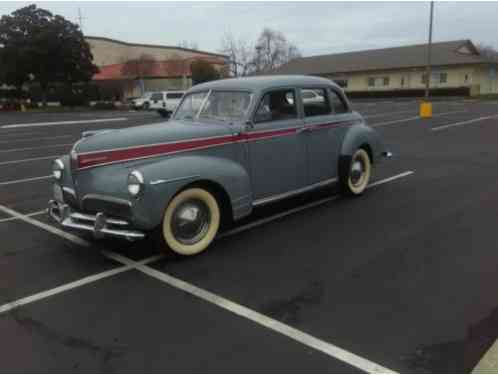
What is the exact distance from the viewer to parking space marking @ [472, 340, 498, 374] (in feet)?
8.91

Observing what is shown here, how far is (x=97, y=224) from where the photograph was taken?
428 cm

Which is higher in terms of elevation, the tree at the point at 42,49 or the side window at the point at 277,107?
the tree at the point at 42,49

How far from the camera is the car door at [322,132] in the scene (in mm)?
6070

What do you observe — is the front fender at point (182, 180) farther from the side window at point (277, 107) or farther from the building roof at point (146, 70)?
the building roof at point (146, 70)

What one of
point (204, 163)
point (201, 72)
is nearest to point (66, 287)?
point (204, 163)

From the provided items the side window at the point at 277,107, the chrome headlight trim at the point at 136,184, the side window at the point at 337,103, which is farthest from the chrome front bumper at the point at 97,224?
the side window at the point at 337,103

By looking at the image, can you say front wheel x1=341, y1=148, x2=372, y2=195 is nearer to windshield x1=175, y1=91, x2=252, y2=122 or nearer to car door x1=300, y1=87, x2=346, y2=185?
car door x1=300, y1=87, x2=346, y2=185

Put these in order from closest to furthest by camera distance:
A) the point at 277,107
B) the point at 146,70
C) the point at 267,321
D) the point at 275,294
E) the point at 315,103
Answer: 1. the point at 267,321
2. the point at 275,294
3. the point at 277,107
4. the point at 315,103
5. the point at 146,70

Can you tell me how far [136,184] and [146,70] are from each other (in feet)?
184

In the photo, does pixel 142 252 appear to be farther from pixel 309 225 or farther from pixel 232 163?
pixel 309 225

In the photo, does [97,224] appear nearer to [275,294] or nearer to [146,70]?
[275,294]

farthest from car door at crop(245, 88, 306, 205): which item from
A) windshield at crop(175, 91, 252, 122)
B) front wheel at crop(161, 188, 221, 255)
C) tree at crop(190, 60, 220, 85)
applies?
tree at crop(190, 60, 220, 85)

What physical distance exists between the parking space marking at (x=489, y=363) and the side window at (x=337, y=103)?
4324mm

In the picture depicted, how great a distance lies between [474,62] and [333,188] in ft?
143
